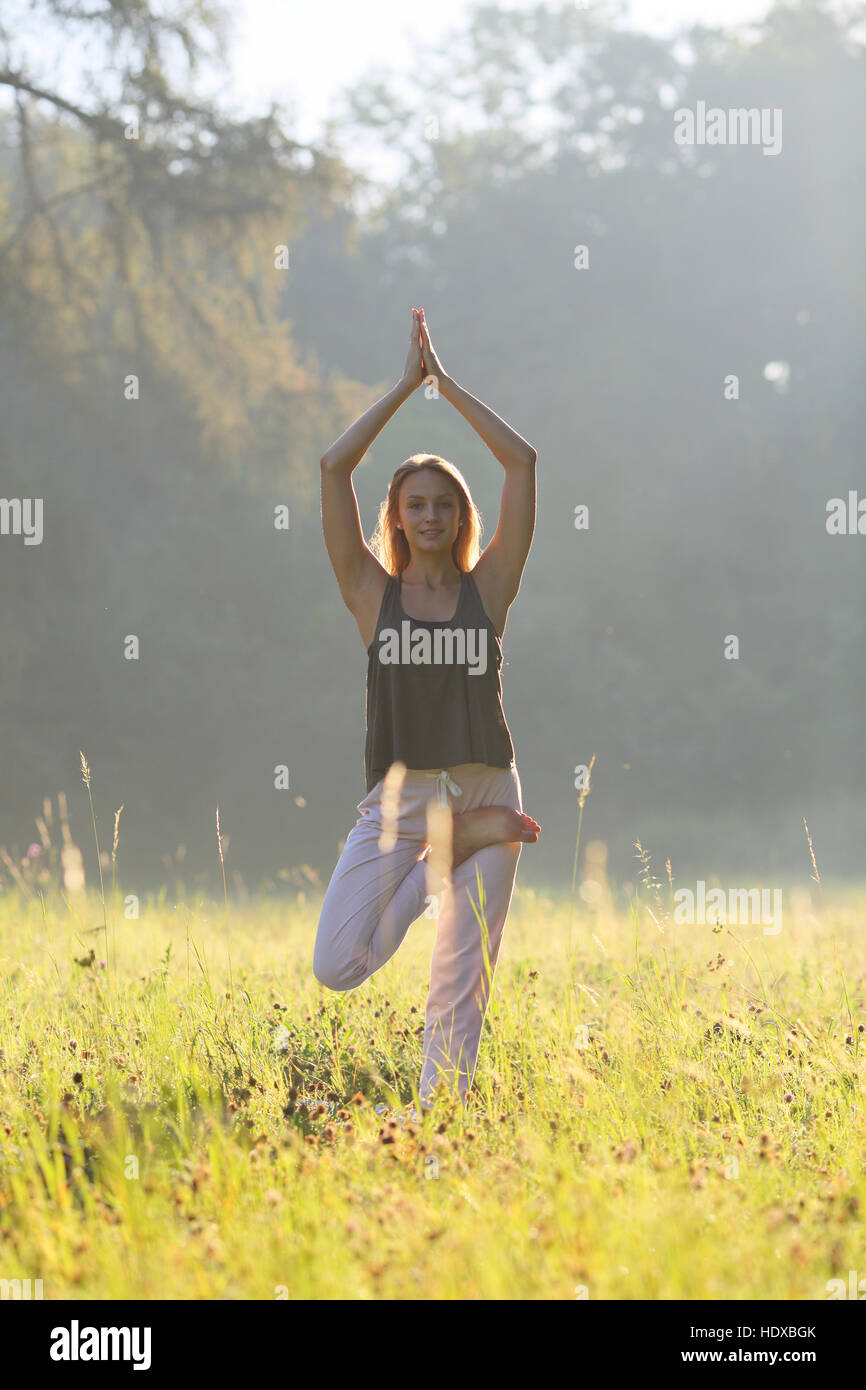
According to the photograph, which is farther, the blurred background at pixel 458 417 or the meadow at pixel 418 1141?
the blurred background at pixel 458 417

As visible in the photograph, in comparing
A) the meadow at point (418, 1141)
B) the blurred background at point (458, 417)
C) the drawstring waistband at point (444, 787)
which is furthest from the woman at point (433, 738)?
the blurred background at point (458, 417)

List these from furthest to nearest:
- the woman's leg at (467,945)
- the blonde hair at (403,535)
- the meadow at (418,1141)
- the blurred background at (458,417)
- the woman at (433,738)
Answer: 1. the blurred background at (458,417)
2. the blonde hair at (403,535)
3. the woman at (433,738)
4. the woman's leg at (467,945)
5. the meadow at (418,1141)

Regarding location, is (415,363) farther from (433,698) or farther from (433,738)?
(433,738)

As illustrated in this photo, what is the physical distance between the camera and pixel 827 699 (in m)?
28.7

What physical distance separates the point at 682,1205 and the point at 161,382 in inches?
615

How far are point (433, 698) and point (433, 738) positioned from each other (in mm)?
126

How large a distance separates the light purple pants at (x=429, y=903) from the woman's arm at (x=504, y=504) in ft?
1.94

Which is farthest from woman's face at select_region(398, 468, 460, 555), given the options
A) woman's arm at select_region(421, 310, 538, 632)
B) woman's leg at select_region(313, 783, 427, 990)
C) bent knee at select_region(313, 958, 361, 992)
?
bent knee at select_region(313, 958, 361, 992)

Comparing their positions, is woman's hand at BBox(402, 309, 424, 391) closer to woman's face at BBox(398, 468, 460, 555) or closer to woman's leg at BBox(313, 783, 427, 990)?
woman's face at BBox(398, 468, 460, 555)

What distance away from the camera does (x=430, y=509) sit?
4.10 metres

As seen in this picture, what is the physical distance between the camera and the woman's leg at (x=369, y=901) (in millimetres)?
3840

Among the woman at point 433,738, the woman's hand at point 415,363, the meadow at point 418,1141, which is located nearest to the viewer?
A: the meadow at point 418,1141

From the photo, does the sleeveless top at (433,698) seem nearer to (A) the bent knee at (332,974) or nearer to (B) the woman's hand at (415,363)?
(A) the bent knee at (332,974)
